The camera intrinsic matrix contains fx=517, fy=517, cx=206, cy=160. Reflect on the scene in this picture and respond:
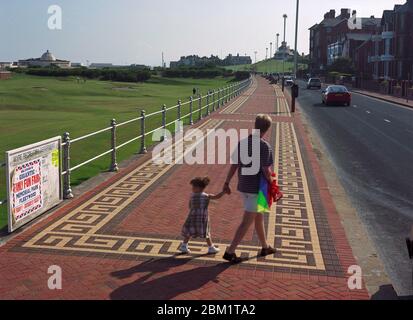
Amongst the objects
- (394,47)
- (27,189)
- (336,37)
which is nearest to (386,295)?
(27,189)

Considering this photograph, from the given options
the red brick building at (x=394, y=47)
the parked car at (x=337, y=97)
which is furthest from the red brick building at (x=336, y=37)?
the parked car at (x=337, y=97)

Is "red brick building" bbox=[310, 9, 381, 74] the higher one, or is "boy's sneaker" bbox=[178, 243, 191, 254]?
"red brick building" bbox=[310, 9, 381, 74]

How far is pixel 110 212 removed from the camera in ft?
27.5

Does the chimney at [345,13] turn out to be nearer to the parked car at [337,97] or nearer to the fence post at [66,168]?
the parked car at [337,97]

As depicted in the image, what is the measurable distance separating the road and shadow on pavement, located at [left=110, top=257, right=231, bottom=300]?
217 cm

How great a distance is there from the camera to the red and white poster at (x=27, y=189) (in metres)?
7.16

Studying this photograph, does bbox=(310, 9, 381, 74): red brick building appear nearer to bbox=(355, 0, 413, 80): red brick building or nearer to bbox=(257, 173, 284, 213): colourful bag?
bbox=(355, 0, 413, 80): red brick building

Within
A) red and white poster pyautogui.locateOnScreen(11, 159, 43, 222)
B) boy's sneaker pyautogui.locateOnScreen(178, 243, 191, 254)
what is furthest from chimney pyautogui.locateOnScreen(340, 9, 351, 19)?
boy's sneaker pyautogui.locateOnScreen(178, 243, 191, 254)

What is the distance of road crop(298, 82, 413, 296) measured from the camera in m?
7.06

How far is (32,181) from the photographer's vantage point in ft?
25.1

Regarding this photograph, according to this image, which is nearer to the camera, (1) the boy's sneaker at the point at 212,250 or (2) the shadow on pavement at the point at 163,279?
(2) the shadow on pavement at the point at 163,279

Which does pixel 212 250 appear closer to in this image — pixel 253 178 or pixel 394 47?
pixel 253 178

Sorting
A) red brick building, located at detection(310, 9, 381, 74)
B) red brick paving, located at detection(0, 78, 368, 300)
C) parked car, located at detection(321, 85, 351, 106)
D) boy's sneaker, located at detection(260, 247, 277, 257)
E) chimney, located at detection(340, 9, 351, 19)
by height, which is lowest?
red brick paving, located at detection(0, 78, 368, 300)

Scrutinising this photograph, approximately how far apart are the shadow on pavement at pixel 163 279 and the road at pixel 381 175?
2.17m
